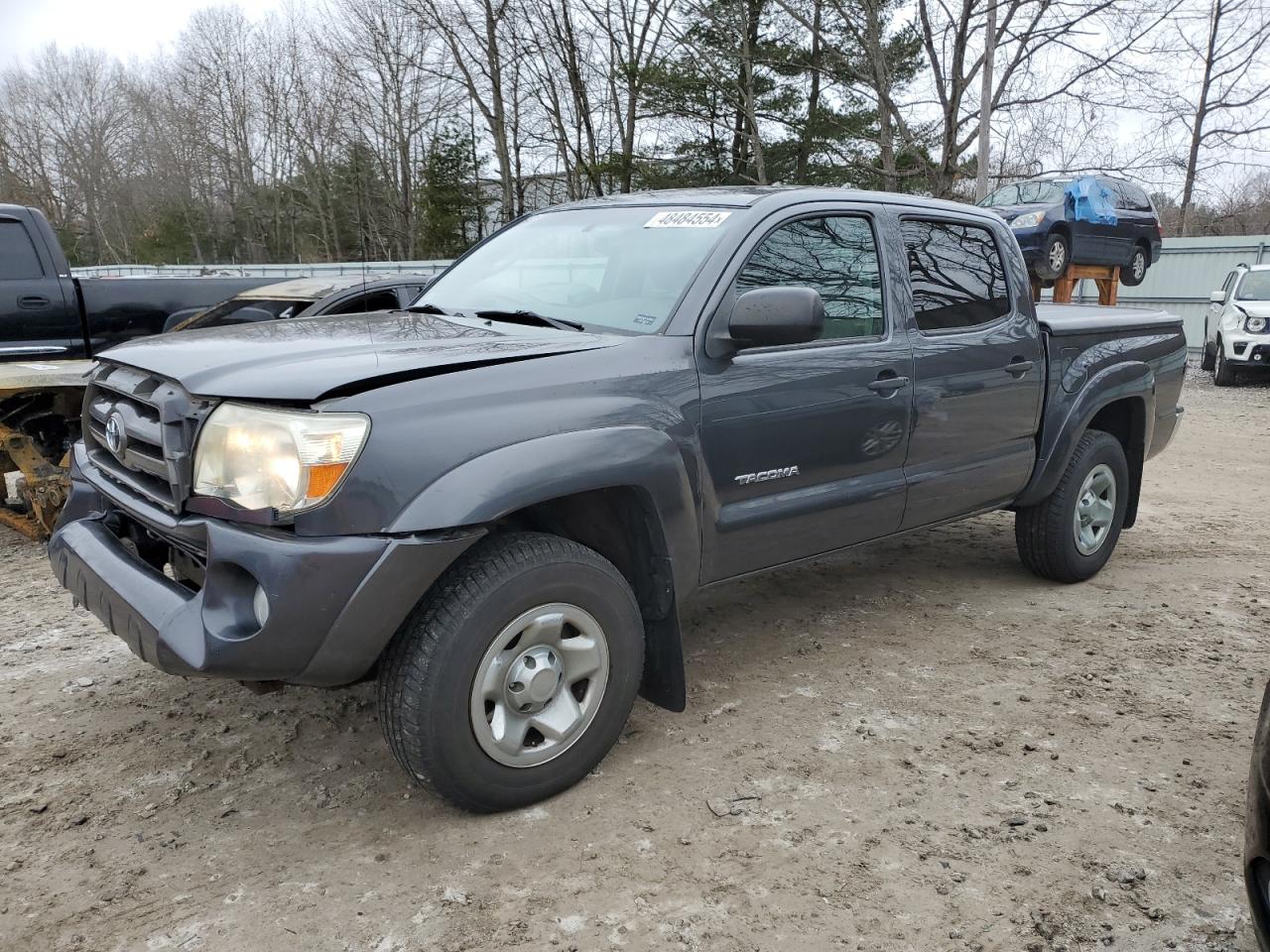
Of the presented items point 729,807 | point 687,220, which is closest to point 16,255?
point 687,220

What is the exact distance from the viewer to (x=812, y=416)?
3.45 m

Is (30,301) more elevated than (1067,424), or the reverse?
(30,301)

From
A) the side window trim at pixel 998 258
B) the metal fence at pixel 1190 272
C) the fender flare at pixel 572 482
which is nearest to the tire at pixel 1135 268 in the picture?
the metal fence at pixel 1190 272

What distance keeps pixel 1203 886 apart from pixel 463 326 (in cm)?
269

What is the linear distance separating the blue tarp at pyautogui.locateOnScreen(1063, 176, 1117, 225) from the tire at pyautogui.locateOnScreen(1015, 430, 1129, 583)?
10043mm

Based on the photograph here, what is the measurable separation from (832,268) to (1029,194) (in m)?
12.1

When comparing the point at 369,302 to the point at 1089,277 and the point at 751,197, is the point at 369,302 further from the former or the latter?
the point at 1089,277

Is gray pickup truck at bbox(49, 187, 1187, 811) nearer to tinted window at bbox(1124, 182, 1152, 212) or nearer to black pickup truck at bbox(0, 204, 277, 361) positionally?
black pickup truck at bbox(0, 204, 277, 361)

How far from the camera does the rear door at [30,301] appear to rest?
716 cm

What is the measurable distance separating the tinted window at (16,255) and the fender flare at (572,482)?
6445 millimetres

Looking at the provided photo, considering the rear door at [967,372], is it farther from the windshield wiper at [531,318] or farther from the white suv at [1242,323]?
the white suv at [1242,323]

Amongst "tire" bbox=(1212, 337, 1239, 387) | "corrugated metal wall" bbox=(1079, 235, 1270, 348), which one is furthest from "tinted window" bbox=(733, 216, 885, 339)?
"corrugated metal wall" bbox=(1079, 235, 1270, 348)

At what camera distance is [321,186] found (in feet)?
143

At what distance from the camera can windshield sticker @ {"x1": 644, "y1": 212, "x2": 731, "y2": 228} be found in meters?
3.43
